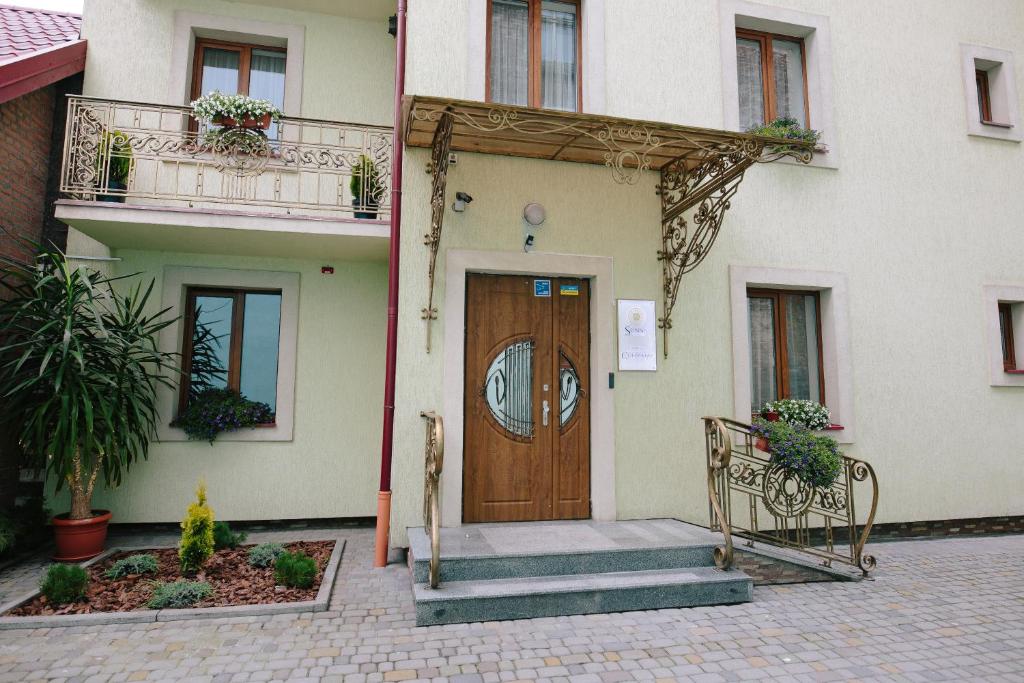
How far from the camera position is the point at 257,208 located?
6332 mm

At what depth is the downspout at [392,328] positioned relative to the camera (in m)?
5.07

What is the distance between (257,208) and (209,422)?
2.37 metres

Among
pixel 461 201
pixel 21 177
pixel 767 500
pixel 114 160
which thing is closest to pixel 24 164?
pixel 21 177

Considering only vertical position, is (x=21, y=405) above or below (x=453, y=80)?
below

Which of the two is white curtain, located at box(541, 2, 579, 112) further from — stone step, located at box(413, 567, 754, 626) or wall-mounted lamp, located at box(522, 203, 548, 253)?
stone step, located at box(413, 567, 754, 626)

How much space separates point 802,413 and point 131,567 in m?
6.32

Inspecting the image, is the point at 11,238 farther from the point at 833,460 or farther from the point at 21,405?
the point at 833,460

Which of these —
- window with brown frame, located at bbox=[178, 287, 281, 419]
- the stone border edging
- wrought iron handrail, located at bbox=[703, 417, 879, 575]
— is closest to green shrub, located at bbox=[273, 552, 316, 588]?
the stone border edging

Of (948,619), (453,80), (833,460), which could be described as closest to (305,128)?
(453,80)

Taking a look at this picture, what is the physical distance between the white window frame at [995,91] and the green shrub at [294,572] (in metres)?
8.78

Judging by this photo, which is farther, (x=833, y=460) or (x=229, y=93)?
(x=229, y=93)

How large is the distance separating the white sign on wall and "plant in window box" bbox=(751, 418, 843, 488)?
52.4 inches

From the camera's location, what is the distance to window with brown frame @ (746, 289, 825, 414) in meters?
6.43

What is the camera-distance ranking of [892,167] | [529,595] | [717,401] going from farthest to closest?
[892,167], [717,401], [529,595]
